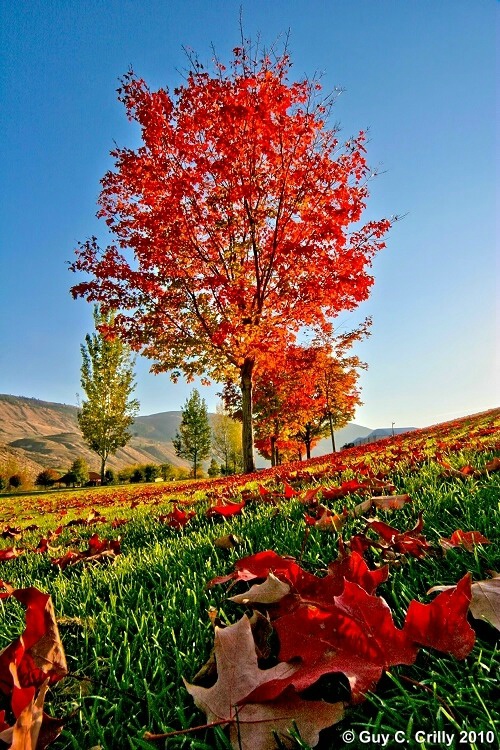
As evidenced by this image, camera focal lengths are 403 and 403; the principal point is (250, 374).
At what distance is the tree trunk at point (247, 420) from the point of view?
40.0 ft

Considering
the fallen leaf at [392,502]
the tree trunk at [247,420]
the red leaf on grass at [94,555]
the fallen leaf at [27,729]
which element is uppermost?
the tree trunk at [247,420]

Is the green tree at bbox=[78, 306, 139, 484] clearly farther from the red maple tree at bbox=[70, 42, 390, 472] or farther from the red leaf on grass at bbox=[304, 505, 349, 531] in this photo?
the red leaf on grass at bbox=[304, 505, 349, 531]

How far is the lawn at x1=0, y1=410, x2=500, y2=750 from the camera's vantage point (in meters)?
0.70

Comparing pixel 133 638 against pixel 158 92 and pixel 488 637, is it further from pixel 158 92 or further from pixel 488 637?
pixel 158 92

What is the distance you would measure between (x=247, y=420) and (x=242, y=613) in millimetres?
11498

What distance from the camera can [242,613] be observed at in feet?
3.75

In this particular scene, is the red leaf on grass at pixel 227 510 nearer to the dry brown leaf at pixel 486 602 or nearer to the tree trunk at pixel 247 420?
the dry brown leaf at pixel 486 602

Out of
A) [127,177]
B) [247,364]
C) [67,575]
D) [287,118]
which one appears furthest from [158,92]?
[67,575]

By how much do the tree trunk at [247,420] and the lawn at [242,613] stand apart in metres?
9.84

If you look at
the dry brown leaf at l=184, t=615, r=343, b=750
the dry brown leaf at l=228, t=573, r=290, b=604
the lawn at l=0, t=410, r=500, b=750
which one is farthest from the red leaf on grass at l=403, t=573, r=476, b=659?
the dry brown leaf at l=228, t=573, r=290, b=604

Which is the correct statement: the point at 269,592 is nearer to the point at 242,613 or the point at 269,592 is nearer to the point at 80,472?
the point at 242,613

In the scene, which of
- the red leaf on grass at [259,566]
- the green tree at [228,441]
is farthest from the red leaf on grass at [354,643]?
the green tree at [228,441]

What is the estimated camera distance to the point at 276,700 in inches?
27.7

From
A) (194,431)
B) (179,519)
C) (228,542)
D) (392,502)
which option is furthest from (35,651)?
(194,431)
